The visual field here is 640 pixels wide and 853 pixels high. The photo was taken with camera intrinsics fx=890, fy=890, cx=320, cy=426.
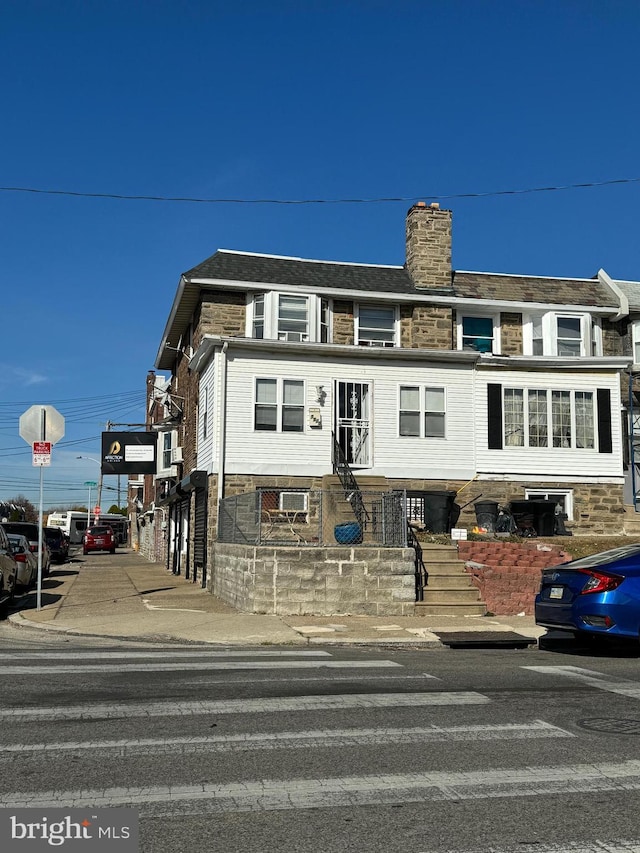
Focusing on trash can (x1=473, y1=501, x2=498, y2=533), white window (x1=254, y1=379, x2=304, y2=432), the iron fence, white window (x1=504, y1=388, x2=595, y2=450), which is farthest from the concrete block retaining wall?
white window (x1=254, y1=379, x2=304, y2=432)

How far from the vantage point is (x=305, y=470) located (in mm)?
23438

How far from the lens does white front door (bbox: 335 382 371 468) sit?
2417 cm

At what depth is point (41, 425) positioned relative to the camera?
1631 centimetres

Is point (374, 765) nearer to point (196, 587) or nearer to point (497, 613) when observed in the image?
point (497, 613)

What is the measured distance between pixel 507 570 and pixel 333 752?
11.6 meters

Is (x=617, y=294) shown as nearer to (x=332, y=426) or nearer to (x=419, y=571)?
(x=332, y=426)

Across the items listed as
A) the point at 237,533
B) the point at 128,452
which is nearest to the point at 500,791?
the point at 237,533

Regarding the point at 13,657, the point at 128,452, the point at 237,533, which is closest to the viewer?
the point at 13,657

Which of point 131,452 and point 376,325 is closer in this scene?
point 376,325

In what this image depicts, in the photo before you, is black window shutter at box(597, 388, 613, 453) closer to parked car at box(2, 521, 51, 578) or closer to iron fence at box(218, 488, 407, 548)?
iron fence at box(218, 488, 407, 548)

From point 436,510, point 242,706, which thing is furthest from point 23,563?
point 242,706

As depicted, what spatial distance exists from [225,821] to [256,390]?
1893cm

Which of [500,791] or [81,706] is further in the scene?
[81,706]

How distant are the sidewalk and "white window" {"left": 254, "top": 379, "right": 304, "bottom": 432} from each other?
548 centimetres
